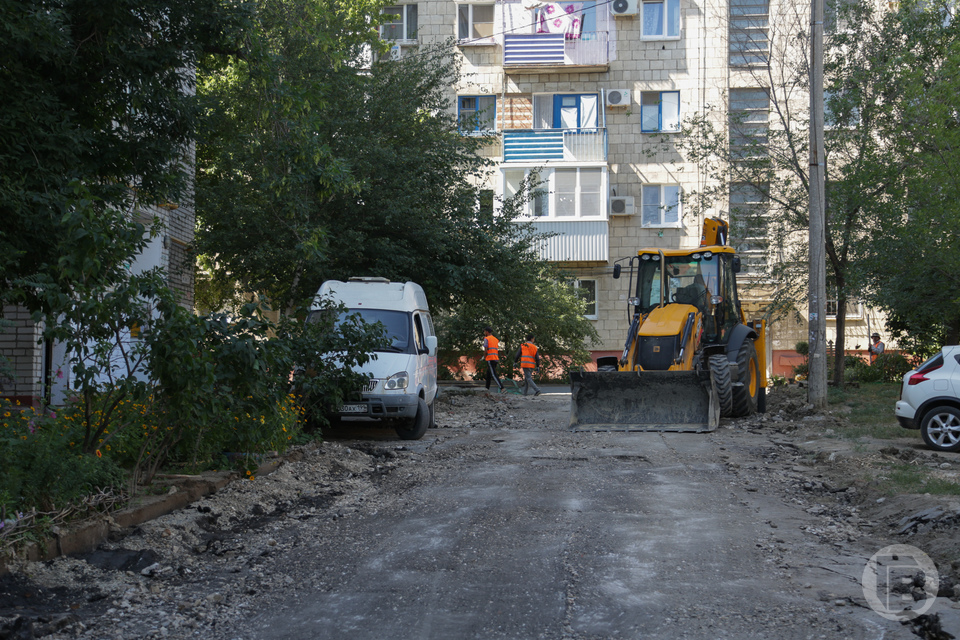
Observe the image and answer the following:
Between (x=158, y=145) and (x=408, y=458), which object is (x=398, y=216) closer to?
(x=408, y=458)

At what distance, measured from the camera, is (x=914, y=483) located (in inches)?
353

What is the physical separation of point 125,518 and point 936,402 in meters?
10.4

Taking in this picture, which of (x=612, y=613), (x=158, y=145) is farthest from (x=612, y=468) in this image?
(x=158, y=145)

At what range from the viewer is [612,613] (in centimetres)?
496

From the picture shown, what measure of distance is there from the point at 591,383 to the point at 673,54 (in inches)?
869

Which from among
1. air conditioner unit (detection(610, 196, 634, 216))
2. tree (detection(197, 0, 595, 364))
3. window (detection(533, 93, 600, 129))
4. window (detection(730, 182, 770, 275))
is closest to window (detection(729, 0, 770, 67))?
window (detection(533, 93, 600, 129))

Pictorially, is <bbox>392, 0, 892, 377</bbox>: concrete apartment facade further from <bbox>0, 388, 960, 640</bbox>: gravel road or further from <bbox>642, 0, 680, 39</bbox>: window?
<bbox>0, 388, 960, 640</bbox>: gravel road

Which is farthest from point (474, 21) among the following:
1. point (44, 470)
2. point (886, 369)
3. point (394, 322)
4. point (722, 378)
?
point (44, 470)

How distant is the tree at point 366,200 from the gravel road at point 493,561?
7930 millimetres

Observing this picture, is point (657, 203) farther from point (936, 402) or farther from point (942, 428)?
point (942, 428)

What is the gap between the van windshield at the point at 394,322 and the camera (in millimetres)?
14328

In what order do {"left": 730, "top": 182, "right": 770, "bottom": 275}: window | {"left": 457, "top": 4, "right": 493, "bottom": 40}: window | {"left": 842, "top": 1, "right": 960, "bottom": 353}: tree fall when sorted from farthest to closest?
{"left": 457, "top": 4, "right": 493, "bottom": 40}: window, {"left": 730, "top": 182, "right": 770, "bottom": 275}: window, {"left": 842, "top": 1, "right": 960, "bottom": 353}: tree

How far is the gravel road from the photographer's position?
15.9ft

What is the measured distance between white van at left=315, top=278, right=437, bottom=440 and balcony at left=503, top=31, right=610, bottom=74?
1934 cm
